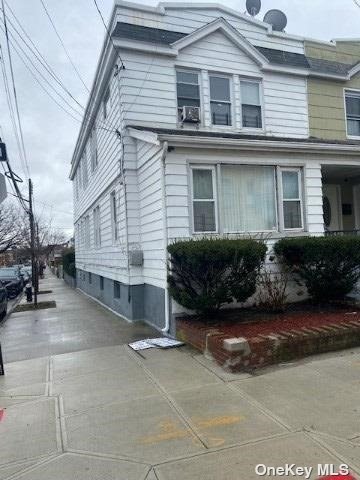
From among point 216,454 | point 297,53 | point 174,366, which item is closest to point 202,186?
point 174,366

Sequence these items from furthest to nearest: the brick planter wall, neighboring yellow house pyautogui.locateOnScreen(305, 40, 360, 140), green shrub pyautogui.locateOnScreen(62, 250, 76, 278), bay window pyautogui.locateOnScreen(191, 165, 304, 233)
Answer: green shrub pyautogui.locateOnScreen(62, 250, 76, 278)
neighboring yellow house pyautogui.locateOnScreen(305, 40, 360, 140)
bay window pyautogui.locateOnScreen(191, 165, 304, 233)
the brick planter wall

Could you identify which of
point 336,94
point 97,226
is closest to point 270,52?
point 336,94

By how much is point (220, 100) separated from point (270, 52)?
8.01 feet

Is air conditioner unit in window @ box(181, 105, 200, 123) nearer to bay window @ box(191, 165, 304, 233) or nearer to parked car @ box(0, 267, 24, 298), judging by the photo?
bay window @ box(191, 165, 304, 233)

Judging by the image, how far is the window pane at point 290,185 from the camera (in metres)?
8.75

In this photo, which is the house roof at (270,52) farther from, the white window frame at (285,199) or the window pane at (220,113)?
the white window frame at (285,199)

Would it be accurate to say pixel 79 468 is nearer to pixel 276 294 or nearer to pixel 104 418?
pixel 104 418

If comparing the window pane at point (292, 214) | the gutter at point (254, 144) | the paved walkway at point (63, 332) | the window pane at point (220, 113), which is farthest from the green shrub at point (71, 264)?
the gutter at point (254, 144)

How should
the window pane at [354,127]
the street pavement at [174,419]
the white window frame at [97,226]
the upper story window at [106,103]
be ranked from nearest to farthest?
the street pavement at [174,419]
the upper story window at [106,103]
the window pane at [354,127]
the white window frame at [97,226]

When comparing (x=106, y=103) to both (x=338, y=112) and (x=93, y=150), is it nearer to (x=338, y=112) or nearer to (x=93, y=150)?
(x=93, y=150)

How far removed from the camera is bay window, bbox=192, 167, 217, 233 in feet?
26.3

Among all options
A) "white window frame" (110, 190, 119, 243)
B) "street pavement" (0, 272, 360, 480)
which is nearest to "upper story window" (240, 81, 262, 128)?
"white window frame" (110, 190, 119, 243)

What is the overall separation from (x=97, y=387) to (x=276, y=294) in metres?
3.99

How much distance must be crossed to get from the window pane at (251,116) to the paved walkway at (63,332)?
6071mm
